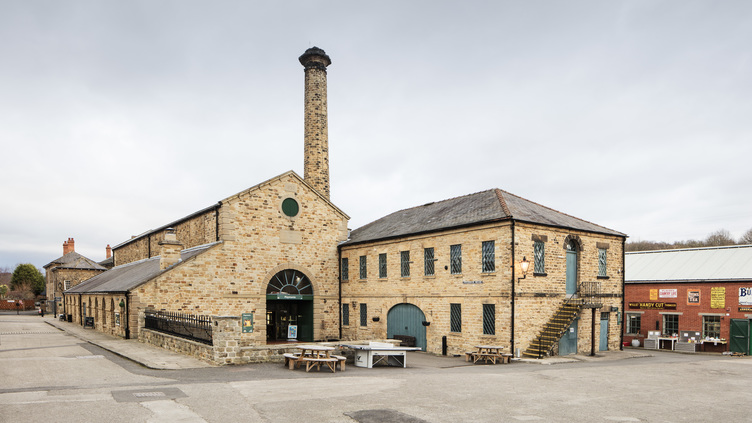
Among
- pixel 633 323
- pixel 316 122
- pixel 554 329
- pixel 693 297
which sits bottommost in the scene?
pixel 633 323

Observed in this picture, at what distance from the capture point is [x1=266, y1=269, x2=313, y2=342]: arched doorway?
26.4 meters

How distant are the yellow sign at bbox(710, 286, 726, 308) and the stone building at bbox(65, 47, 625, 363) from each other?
5.92 metres

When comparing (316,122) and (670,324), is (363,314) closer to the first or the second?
(316,122)

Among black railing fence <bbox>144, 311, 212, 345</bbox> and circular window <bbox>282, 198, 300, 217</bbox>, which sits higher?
circular window <bbox>282, 198, 300, 217</bbox>

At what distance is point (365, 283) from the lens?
26.5 m

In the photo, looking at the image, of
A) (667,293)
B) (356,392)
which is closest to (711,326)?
(667,293)

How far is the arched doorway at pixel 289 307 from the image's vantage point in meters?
26.4

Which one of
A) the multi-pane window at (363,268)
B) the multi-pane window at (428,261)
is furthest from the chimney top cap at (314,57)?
the multi-pane window at (428,261)

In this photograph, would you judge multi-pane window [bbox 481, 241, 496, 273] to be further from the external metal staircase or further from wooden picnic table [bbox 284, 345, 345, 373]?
wooden picnic table [bbox 284, 345, 345, 373]

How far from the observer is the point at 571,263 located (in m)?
22.1

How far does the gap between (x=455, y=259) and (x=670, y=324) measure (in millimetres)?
15148

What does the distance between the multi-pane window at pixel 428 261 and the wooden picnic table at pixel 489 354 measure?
488 cm

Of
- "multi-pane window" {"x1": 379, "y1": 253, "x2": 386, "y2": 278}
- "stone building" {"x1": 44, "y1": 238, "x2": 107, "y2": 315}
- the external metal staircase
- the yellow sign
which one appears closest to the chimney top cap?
"multi-pane window" {"x1": 379, "y1": 253, "x2": 386, "y2": 278}

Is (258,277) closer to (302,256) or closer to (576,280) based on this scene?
(302,256)
